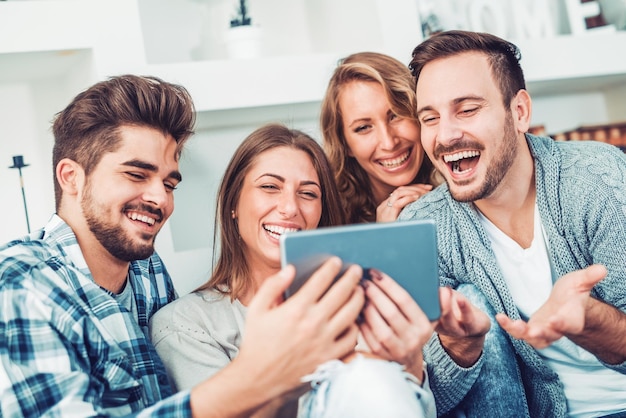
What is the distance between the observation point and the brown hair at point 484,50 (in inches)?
70.9

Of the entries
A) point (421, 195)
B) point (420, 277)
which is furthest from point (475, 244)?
point (420, 277)

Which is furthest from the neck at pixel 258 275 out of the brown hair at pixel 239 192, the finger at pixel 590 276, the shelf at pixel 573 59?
the shelf at pixel 573 59

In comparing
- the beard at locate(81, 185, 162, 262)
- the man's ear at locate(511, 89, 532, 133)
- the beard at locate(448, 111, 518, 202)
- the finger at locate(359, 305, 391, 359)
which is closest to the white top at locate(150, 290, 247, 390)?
the beard at locate(81, 185, 162, 262)

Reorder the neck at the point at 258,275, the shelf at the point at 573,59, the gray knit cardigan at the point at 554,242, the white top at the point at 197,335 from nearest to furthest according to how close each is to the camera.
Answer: the white top at the point at 197,335
the gray knit cardigan at the point at 554,242
the neck at the point at 258,275
the shelf at the point at 573,59

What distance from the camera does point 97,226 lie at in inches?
59.7

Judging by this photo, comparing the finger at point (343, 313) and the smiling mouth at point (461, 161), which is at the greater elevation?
the smiling mouth at point (461, 161)

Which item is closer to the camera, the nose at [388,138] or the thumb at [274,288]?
the thumb at [274,288]

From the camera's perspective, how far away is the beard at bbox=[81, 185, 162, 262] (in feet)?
4.98

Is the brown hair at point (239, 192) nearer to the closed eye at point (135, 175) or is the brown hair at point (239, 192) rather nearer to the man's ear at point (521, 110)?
the closed eye at point (135, 175)

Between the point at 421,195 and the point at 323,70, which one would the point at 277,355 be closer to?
the point at 421,195

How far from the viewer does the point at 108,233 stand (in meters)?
1.52

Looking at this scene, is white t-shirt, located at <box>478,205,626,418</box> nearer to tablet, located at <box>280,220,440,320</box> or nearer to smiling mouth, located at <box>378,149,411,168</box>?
smiling mouth, located at <box>378,149,411,168</box>

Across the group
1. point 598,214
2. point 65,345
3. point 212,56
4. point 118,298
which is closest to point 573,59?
point 598,214

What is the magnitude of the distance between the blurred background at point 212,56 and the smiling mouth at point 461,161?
63cm
